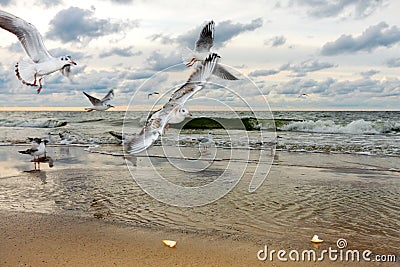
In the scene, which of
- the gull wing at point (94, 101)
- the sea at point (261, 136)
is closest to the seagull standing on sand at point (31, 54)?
the sea at point (261, 136)

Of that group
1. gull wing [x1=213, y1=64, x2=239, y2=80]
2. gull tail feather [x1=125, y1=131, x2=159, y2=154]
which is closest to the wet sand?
gull tail feather [x1=125, y1=131, x2=159, y2=154]

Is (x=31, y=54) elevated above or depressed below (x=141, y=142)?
above

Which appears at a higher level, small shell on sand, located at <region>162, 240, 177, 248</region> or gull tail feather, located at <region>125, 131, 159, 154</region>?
gull tail feather, located at <region>125, 131, 159, 154</region>

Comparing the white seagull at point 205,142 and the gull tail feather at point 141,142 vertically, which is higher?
the gull tail feather at point 141,142

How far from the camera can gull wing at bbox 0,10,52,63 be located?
4.18 meters

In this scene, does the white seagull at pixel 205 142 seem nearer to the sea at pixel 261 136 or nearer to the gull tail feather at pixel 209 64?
the sea at pixel 261 136

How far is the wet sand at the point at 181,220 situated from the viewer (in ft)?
15.6

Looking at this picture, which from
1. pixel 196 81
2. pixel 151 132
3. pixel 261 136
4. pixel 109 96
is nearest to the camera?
pixel 151 132

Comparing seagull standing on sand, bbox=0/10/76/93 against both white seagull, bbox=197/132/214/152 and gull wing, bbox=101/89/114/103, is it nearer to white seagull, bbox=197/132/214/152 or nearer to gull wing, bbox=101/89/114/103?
gull wing, bbox=101/89/114/103

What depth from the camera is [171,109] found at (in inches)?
204

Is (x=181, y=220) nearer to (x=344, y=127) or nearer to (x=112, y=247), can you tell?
(x=112, y=247)

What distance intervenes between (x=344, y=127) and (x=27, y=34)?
88.9ft

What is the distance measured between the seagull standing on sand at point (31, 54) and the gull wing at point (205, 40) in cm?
184

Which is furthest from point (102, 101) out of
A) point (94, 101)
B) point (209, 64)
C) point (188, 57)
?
point (209, 64)
